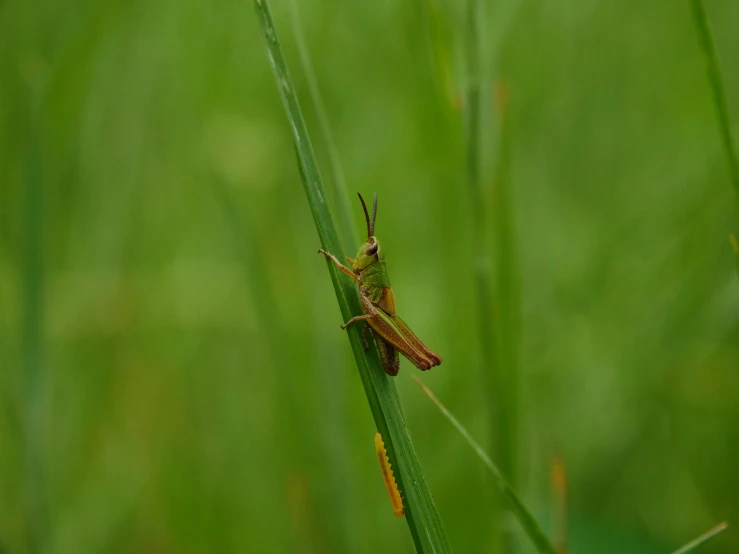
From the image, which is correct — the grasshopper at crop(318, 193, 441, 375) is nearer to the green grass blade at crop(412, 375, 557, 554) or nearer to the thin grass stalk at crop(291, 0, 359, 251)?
the thin grass stalk at crop(291, 0, 359, 251)

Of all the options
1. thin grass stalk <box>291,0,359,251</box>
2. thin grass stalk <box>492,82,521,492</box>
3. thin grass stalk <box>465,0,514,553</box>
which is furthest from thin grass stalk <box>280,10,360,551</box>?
thin grass stalk <box>492,82,521,492</box>

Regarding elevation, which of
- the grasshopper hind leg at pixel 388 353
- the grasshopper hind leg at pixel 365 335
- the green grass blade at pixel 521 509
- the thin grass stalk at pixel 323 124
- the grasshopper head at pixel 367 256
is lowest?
the green grass blade at pixel 521 509

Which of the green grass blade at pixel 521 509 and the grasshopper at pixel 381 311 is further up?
the grasshopper at pixel 381 311

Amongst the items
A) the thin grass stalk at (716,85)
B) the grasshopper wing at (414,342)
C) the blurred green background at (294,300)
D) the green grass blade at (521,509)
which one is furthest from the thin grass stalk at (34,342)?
the thin grass stalk at (716,85)

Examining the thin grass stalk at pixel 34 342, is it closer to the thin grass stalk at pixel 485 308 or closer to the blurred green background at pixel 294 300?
the blurred green background at pixel 294 300

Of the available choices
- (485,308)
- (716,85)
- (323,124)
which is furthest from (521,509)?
(716,85)

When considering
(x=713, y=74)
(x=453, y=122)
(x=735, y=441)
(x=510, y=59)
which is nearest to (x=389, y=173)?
(x=510, y=59)

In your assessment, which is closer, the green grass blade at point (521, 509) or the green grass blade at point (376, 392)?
the green grass blade at point (376, 392)
